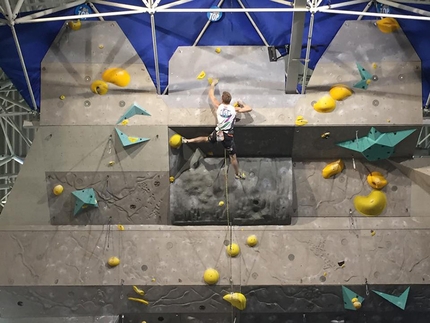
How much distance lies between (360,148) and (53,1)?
21.0 feet

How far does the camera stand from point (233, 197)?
953cm

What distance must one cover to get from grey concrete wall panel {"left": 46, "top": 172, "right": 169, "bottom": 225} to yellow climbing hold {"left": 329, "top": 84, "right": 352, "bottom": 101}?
348 cm

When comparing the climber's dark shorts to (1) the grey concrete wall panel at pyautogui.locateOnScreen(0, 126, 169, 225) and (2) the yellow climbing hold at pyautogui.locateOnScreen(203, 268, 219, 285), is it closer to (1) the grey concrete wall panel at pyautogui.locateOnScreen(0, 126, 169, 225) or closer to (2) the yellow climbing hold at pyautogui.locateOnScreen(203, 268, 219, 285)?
(1) the grey concrete wall panel at pyautogui.locateOnScreen(0, 126, 169, 225)

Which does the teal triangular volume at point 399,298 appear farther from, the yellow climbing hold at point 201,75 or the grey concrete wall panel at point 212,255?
the yellow climbing hold at point 201,75

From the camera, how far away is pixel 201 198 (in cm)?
953

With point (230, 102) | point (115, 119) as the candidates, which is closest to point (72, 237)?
point (115, 119)

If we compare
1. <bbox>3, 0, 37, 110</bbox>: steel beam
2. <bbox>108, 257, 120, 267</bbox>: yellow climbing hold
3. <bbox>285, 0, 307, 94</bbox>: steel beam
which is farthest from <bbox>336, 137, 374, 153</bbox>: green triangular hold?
<bbox>3, 0, 37, 110</bbox>: steel beam

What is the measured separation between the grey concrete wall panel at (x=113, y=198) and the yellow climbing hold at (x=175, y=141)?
0.57 metres

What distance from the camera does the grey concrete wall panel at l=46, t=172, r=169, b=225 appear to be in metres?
9.66

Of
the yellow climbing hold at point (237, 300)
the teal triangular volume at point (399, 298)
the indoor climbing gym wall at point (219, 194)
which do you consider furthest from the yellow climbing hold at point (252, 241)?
the teal triangular volume at point (399, 298)

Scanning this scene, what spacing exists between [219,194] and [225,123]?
4.55 ft

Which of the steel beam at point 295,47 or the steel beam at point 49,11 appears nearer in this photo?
the steel beam at point 295,47

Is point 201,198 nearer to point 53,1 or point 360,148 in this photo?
point 360,148

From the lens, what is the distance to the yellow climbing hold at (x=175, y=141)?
9555 millimetres
